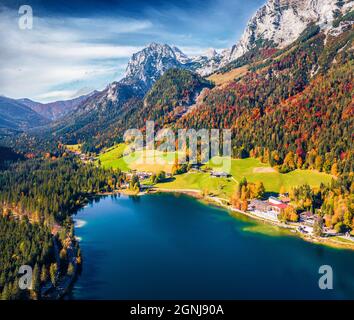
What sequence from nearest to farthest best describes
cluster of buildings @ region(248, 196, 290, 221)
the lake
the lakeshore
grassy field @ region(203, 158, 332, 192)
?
the lake → the lakeshore → cluster of buildings @ region(248, 196, 290, 221) → grassy field @ region(203, 158, 332, 192)

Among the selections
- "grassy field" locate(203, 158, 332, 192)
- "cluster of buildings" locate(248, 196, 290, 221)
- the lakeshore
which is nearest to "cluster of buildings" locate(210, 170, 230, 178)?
"grassy field" locate(203, 158, 332, 192)

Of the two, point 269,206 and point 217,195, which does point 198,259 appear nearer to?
point 269,206

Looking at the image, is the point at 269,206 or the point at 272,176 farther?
the point at 272,176

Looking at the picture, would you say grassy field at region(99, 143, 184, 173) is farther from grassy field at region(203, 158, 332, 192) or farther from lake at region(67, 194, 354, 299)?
lake at region(67, 194, 354, 299)

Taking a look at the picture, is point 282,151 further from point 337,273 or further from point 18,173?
point 18,173

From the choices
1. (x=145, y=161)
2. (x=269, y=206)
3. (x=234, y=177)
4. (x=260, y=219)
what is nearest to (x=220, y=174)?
(x=234, y=177)

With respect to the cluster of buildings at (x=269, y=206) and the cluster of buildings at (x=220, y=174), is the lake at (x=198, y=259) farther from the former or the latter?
the cluster of buildings at (x=220, y=174)

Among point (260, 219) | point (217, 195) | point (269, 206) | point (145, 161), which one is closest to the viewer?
Result: point (260, 219)

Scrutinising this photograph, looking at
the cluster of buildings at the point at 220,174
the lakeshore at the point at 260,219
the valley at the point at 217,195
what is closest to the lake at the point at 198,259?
the valley at the point at 217,195
